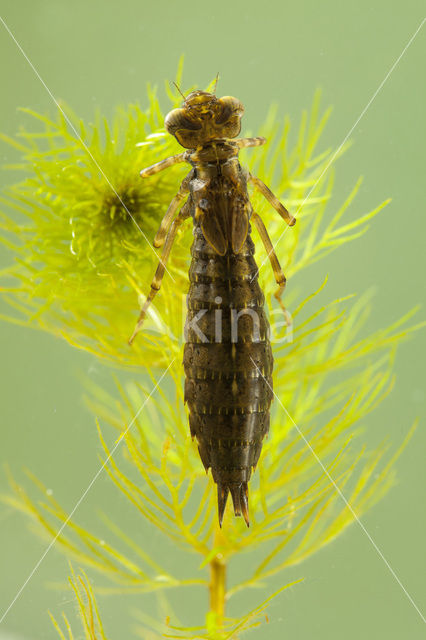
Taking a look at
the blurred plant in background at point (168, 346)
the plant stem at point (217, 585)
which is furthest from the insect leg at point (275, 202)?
the plant stem at point (217, 585)

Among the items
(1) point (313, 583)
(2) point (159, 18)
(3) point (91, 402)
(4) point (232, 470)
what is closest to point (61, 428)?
(3) point (91, 402)

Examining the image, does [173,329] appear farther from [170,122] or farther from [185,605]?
[185,605]

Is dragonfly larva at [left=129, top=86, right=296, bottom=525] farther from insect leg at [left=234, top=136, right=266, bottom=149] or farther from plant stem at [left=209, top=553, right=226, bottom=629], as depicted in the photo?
plant stem at [left=209, top=553, right=226, bottom=629]

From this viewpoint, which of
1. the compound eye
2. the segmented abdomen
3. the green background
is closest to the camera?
the segmented abdomen

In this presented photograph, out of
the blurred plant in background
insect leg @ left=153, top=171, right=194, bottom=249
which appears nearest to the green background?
the blurred plant in background

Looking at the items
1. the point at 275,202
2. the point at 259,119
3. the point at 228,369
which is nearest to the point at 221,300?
the point at 228,369

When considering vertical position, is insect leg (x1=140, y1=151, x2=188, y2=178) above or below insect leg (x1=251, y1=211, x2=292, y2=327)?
above
